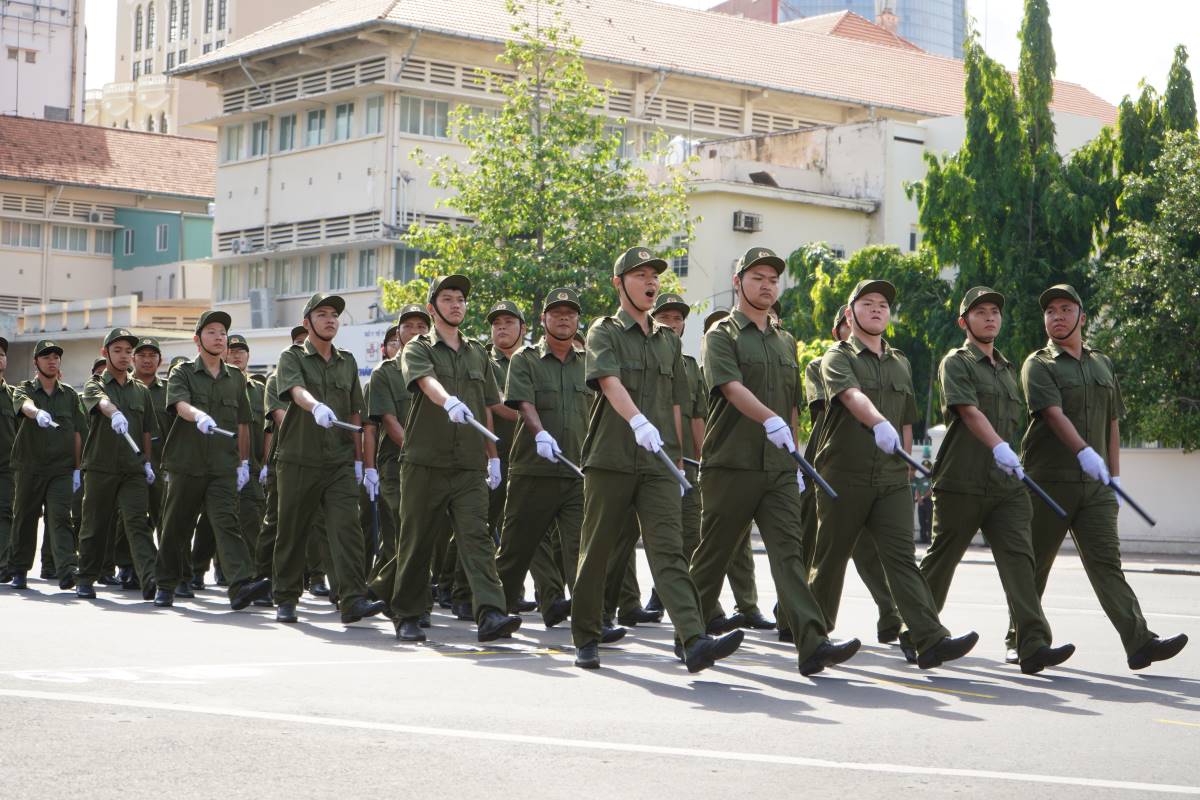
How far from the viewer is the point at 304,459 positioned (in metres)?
12.9

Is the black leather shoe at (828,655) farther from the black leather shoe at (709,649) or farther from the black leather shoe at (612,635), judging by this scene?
the black leather shoe at (612,635)

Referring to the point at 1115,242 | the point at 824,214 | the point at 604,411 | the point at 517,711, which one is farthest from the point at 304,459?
the point at 824,214

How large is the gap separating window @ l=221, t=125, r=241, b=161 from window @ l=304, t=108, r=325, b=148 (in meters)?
3.63

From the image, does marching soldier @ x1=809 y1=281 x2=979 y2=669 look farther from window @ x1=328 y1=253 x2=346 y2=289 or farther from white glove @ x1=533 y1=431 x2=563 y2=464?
window @ x1=328 y1=253 x2=346 y2=289

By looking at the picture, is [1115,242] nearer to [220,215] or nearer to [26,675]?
[26,675]

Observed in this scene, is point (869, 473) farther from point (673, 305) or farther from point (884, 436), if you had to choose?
point (673, 305)

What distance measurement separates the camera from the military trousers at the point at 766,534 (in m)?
9.78

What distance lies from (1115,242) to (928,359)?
22.0 feet

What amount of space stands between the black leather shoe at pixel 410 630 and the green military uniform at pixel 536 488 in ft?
2.53

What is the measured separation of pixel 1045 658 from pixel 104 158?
63.5m

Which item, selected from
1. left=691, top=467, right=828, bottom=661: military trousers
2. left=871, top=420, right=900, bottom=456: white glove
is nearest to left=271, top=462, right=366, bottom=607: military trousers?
left=691, top=467, right=828, bottom=661: military trousers

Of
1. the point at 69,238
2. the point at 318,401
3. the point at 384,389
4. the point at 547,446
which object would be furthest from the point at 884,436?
the point at 69,238

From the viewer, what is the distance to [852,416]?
1070 cm

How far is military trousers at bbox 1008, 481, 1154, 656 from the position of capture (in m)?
10.5
